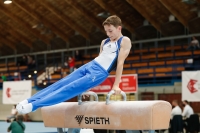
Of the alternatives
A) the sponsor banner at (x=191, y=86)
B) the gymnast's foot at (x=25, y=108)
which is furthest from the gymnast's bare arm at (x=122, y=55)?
the sponsor banner at (x=191, y=86)

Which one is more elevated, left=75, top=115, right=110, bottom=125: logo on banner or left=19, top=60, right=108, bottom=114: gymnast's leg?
left=19, top=60, right=108, bottom=114: gymnast's leg

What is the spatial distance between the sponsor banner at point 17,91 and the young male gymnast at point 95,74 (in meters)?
14.3

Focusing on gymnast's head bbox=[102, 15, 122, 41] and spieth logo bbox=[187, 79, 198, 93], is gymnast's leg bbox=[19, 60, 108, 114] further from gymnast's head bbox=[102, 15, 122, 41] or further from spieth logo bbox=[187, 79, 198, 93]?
spieth logo bbox=[187, 79, 198, 93]

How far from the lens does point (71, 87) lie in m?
4.85

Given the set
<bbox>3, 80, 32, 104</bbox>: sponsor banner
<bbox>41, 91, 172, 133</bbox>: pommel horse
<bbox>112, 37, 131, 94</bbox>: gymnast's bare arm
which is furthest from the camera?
<bbox>3, 80, 32, 104</bbox>: sponsor banner

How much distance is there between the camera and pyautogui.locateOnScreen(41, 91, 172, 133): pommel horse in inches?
176

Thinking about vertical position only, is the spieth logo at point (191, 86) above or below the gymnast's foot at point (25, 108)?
above

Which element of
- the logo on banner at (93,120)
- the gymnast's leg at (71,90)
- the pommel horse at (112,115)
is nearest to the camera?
the pommel horse at (112,115)

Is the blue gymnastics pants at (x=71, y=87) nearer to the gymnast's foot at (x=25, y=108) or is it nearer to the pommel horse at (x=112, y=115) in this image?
the gymnast's foot at (x=25, y=108)

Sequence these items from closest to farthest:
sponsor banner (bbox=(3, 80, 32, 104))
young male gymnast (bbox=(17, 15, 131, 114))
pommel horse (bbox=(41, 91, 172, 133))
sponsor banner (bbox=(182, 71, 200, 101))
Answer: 1. pommel horse (bbox=(41, 91, 172, 133))
2. young male gymnast (bbox=(17, 15, 131, 114))
3. sponsor banner (bbox=(182, 71, 200, 101))
4. sponsor banner (bbox=(3, 80, 32, 104))

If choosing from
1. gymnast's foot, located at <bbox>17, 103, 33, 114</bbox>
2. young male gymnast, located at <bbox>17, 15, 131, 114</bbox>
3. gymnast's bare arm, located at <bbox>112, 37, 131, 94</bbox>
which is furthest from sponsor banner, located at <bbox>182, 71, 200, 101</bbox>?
gymnast's foot, located at <bbox>17, 103, 33, 114</bbox>

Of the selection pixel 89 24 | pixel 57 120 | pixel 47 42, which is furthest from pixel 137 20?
pixel 57 120

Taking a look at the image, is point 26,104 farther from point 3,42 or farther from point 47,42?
point 3,42

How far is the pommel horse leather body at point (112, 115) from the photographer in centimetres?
448
